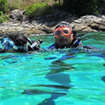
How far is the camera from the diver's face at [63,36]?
5.61 meters

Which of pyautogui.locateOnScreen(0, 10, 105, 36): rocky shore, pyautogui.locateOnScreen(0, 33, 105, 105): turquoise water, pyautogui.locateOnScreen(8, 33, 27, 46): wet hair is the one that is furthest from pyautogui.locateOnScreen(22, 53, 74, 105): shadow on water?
pyautogui.locateOnScreen(0, 10, 105, 36): rocky shore

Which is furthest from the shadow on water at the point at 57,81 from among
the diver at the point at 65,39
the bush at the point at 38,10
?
the bush at the point at 38,10

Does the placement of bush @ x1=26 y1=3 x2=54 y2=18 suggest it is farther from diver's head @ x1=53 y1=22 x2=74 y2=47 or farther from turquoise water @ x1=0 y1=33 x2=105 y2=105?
turquoise water @ x1=0 y1=33 x2=105 y2=105

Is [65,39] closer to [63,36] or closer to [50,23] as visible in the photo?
[63,36]

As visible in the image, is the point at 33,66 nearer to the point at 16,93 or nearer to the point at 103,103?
the point at 16,93

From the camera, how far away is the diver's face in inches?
221

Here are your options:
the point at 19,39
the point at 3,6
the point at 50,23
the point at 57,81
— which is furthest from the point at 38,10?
the point at 57,81

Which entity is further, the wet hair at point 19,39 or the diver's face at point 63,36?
the diver's face at point 63,36

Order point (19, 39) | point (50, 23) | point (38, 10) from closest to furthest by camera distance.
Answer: point (19, 39)
point (50, 23)
point (38, 10)

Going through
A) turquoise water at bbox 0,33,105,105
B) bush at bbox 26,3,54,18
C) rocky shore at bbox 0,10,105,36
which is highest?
bush at bbox 26,3,54,18

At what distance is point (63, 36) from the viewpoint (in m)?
5.58

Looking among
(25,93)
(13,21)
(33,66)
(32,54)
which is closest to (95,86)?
(25,93)

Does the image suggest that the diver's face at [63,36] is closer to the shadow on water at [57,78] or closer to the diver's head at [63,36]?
the diver's head at [63,36]

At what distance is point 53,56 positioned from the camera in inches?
193
